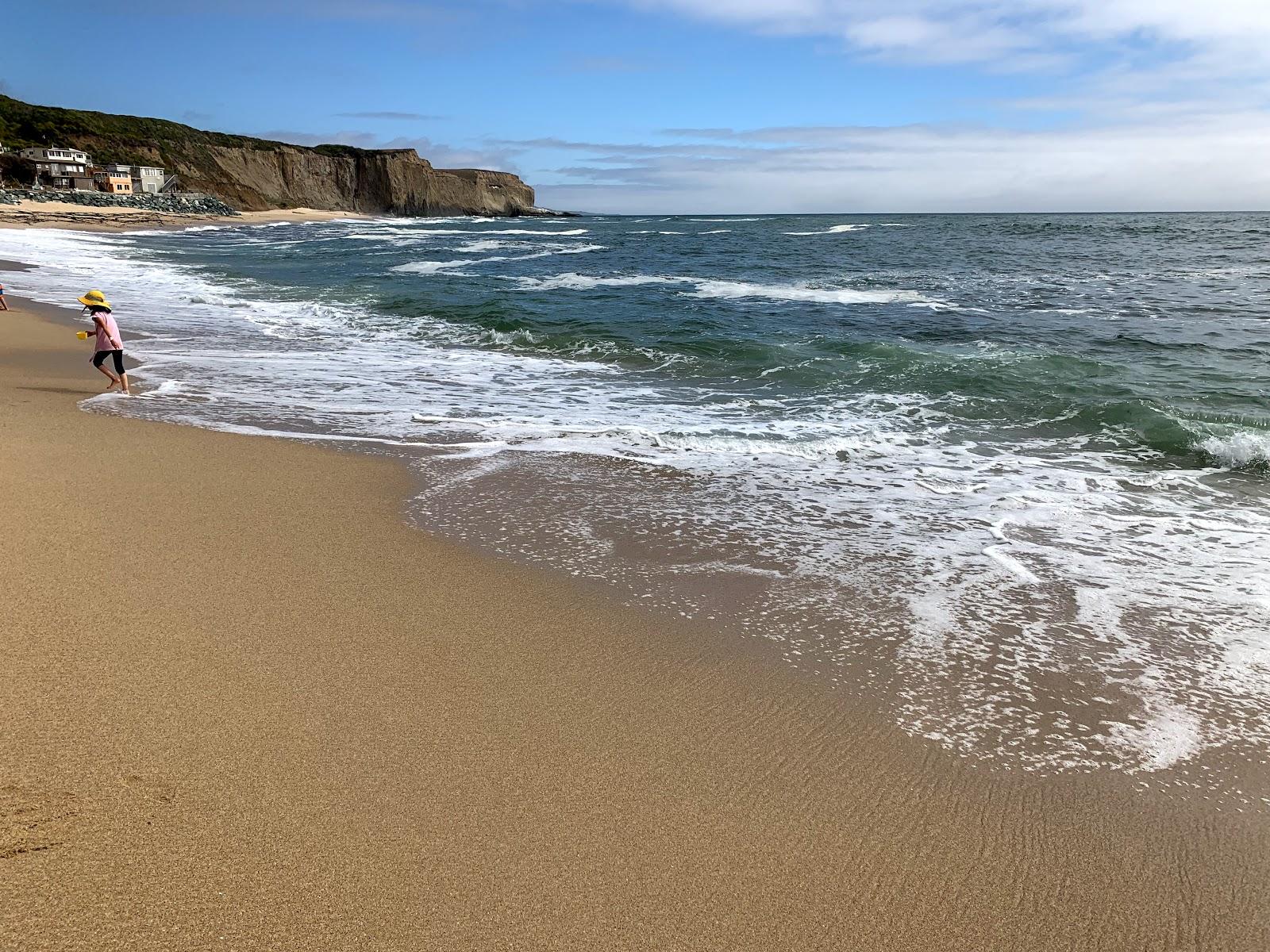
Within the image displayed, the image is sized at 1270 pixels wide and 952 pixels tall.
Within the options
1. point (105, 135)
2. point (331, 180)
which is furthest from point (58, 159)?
point (331, 180)

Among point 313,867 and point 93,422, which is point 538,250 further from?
point 313,867

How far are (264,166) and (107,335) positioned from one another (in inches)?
4175

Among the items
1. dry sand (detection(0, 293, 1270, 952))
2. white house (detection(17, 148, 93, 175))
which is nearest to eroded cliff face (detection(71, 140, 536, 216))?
white house (detection(17, 148, 93, 175))

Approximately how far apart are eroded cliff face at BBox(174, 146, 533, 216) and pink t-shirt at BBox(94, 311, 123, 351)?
306ft

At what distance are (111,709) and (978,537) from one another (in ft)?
15.4

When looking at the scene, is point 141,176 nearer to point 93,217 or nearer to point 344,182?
point 93,217

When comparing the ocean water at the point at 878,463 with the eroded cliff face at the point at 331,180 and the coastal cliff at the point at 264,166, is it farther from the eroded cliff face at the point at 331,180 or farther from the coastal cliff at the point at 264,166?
the eroded cliff face at the point at 331,180

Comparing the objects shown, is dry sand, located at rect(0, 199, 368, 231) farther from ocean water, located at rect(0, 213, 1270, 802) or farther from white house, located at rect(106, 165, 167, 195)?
ocean water, located at rect(0, 213, 1270, 802)

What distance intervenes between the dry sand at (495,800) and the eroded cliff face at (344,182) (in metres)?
100

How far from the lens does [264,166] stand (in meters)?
100

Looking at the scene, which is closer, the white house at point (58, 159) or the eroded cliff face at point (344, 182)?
the white house at point (58, 159)

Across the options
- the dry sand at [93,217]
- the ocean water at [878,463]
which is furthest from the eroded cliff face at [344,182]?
the ocean water at [878,463]

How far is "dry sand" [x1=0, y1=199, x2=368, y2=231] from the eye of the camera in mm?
47750

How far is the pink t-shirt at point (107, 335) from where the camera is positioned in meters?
8.65
